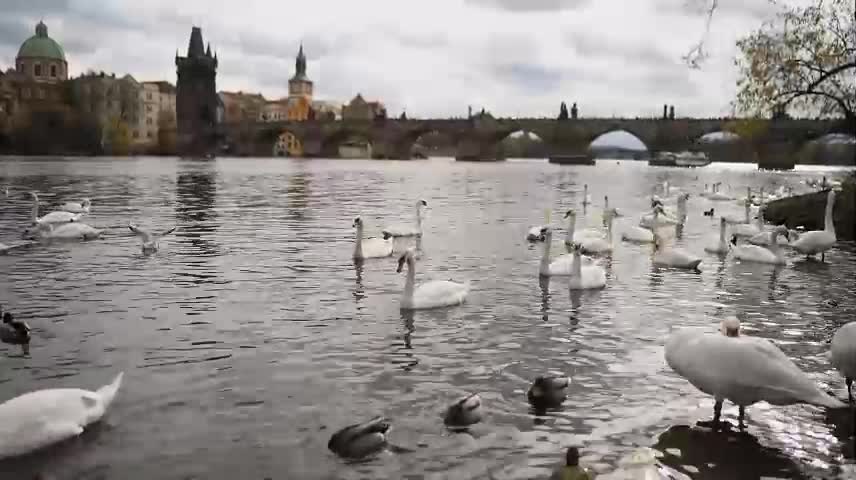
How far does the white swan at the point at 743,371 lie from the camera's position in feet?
19.2

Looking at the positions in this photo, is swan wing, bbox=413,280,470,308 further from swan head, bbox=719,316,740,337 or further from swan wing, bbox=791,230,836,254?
swan wing, bbox=791,230,836,254

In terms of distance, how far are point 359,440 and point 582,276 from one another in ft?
23.2

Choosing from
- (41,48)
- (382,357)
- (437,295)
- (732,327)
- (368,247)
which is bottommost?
(382,357)

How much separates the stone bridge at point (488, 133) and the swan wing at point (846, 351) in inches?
3089

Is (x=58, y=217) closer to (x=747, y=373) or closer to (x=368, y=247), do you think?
(x=368, y=247)

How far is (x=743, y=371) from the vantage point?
5984mm

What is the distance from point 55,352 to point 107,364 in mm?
802

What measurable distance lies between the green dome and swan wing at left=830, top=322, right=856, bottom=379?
133035mm

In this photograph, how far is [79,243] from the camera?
16766 millimetres

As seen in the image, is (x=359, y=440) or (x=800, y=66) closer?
(x=359, y=440)

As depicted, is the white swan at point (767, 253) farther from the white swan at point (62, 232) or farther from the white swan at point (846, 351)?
the white swan at point (62, 232)

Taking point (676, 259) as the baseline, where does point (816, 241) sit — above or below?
above

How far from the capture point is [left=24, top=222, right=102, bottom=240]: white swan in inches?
664

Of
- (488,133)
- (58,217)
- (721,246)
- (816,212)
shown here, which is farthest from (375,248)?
(488,133)
